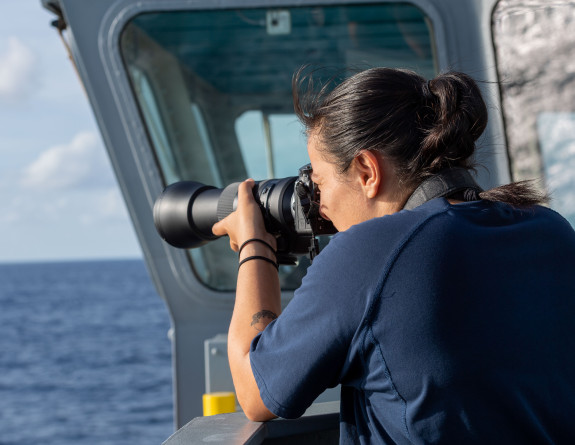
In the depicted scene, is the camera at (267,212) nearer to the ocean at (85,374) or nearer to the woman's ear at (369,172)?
the woman's ear at (369,172)

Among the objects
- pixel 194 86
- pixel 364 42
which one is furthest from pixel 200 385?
pixel 364 42

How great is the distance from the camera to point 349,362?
132 centimetres

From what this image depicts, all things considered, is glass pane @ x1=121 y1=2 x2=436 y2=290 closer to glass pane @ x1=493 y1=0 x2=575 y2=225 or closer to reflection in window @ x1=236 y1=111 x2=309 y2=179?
reflection in window @ x1=236 y1=111 x2=309 y2=179

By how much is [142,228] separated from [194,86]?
638 millimetres

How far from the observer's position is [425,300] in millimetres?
1255

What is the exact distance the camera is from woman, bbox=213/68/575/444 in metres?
1.26

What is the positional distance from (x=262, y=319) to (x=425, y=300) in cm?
39

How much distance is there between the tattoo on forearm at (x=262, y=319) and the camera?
5.02 feet

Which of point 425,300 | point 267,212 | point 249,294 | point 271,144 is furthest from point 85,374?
point 425,300

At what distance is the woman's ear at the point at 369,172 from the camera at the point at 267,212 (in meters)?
0.23

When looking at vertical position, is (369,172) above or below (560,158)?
above

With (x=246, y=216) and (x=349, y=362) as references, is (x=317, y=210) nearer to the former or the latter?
(x=246, y=216)

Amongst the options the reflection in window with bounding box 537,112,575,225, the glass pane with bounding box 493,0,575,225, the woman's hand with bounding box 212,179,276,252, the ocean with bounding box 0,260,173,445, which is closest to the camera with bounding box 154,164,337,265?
the woman's hand with bounding box 212,179,276,252

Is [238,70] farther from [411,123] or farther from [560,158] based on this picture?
[411,123]
